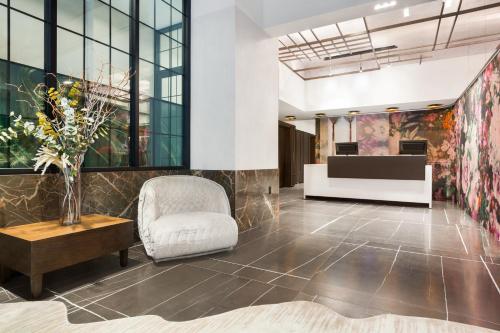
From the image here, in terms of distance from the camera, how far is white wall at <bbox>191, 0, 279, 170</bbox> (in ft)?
13.5

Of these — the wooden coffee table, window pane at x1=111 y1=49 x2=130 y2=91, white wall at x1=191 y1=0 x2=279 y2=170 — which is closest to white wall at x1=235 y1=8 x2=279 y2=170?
white wall at x1=191 y1=0 x2=279 y2=170

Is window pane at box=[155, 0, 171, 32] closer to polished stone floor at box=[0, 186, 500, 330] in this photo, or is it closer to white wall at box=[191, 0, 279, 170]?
white wall at box=[191, 0, 279, 170]

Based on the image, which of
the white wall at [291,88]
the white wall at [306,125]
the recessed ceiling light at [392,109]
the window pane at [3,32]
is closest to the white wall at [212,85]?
the window pane at [3,32]

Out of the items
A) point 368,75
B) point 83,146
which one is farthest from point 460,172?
point 83,146

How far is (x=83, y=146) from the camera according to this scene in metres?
2.55

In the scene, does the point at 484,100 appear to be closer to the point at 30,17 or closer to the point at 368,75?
the point at 368,75

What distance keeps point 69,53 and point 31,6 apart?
0.48 meters

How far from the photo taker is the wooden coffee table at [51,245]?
2057mm

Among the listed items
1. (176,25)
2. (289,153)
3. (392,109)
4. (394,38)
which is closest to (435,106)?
(392,109)

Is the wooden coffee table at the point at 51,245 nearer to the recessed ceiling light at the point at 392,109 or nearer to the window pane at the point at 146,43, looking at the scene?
the window pane at the point at 146,43

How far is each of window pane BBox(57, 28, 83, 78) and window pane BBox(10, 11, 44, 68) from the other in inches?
6.4

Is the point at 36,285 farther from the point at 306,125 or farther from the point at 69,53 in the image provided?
the point at 306,125

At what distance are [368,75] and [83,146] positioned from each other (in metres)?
8.20

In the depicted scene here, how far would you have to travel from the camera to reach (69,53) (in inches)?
121
